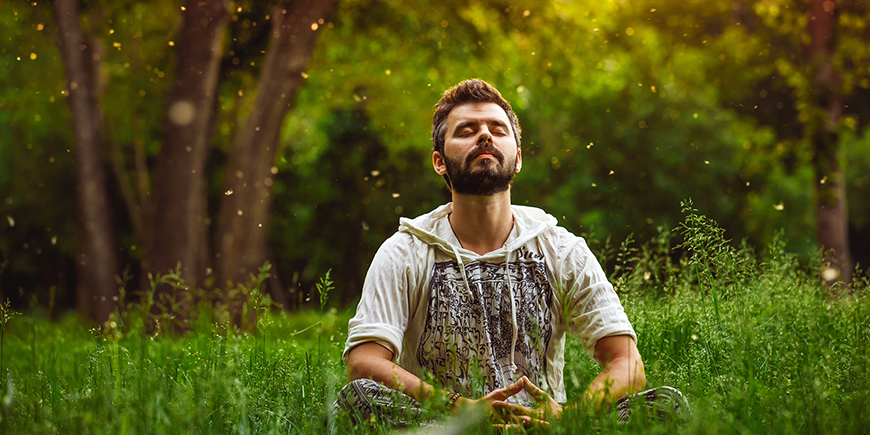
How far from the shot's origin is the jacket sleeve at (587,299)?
109 inches

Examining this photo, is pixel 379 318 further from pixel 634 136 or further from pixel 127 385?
pixel 634 136

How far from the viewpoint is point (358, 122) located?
63.7 ft

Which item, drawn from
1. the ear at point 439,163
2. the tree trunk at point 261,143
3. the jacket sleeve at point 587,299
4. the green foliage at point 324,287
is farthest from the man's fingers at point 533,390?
the tree trunk at point 261,143

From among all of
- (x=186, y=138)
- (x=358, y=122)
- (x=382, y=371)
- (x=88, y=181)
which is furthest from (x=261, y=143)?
(x=358, y=122)

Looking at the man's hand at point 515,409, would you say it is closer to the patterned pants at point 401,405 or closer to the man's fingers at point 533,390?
the man's fingers at point 533,390

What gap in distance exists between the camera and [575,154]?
20547mm

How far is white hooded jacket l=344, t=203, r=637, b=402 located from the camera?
9.12 feet

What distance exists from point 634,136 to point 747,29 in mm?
8145

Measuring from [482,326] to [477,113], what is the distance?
98 centimetres

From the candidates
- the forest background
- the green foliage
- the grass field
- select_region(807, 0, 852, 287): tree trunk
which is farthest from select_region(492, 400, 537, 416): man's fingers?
select_region(807, 0, 852, 287): tree trunk

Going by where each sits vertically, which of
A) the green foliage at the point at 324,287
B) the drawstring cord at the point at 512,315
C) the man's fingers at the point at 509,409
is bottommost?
the man's fingers at the point at 509,409

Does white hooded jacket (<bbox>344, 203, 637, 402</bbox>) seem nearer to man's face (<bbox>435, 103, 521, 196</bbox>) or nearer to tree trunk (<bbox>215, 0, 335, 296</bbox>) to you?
man's face (<bbox>435, 103, 521, 196</bbox>)

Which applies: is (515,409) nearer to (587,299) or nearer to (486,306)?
(486,306)

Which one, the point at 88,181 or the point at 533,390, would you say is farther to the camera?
the point at 88,181
